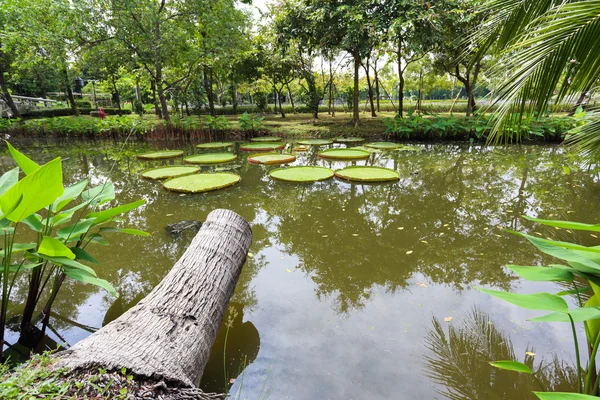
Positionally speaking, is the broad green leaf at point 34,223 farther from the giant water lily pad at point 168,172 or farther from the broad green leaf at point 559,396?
the giant water lily pad at point 168,172

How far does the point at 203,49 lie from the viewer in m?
10.6

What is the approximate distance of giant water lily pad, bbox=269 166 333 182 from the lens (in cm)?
504

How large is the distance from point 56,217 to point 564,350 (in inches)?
115

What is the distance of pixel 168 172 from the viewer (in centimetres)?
555

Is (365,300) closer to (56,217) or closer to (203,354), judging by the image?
(203,354)

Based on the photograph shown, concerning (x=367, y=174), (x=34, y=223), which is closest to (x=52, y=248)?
(x=34, y=223)

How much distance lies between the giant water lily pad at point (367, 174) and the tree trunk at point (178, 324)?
3.14 m

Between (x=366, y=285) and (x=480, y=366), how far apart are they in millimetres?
923

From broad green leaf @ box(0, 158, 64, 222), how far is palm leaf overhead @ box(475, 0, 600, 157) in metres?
2.41

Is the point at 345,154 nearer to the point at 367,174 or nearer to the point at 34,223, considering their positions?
the point at 367,174

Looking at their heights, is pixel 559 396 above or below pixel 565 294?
below

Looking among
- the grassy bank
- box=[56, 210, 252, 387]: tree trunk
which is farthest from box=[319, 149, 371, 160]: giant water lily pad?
box=[56, 210, 252, 387]: tree trunk

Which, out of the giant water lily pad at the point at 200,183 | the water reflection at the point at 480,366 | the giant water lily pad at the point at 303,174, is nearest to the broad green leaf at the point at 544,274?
the water reflection at the point at 480,366

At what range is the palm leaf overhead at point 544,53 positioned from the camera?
173 cm
